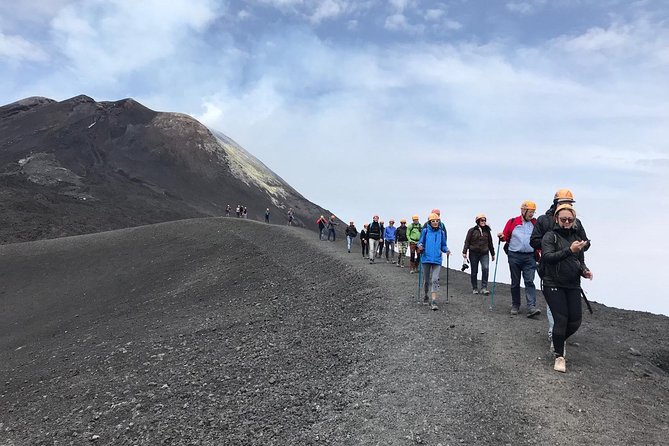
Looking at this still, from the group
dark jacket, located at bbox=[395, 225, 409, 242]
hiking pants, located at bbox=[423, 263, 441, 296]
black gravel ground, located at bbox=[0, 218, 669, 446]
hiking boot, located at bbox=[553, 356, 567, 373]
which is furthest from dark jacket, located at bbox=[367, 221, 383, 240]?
hiking boot, located at bbox=[553, 356, 567, 373]

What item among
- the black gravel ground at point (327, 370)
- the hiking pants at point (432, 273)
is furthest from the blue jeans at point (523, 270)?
the hiking pants at point (432, 273)

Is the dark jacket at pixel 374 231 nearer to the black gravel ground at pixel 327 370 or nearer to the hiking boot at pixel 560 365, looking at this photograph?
the black gravel ground at pixel 327 370

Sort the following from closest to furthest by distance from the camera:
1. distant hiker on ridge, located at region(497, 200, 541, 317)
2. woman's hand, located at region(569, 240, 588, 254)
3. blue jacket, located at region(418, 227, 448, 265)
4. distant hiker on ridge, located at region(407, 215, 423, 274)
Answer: woman's hand, located at region(569, 240, 588, 254), distant hiker on ridge, located at region(497, 200, 541, 317), blue jacket, located at region(418, 227, 448, 265), distant hiker on ridge, located at region(407, 215, 423, 274)

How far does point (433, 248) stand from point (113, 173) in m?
61.2

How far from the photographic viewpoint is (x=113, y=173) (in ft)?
207

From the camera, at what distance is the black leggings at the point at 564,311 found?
7051 mm

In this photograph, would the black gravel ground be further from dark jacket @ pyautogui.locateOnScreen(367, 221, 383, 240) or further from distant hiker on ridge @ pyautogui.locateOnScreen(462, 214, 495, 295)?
dark jacket @ pyautogui.locateOnScreen(367, 221, 383, 240)

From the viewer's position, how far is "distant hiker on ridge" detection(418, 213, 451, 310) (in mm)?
11023

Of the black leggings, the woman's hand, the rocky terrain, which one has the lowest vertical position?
the black leggings

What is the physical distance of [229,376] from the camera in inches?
367

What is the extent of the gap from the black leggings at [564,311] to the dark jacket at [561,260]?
11cm

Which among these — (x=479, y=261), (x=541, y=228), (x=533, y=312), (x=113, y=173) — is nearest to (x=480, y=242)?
(x=479, y=261)

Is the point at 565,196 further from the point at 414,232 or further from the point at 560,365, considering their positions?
the point at 414,232

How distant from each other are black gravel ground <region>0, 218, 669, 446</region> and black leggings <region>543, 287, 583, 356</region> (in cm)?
54
